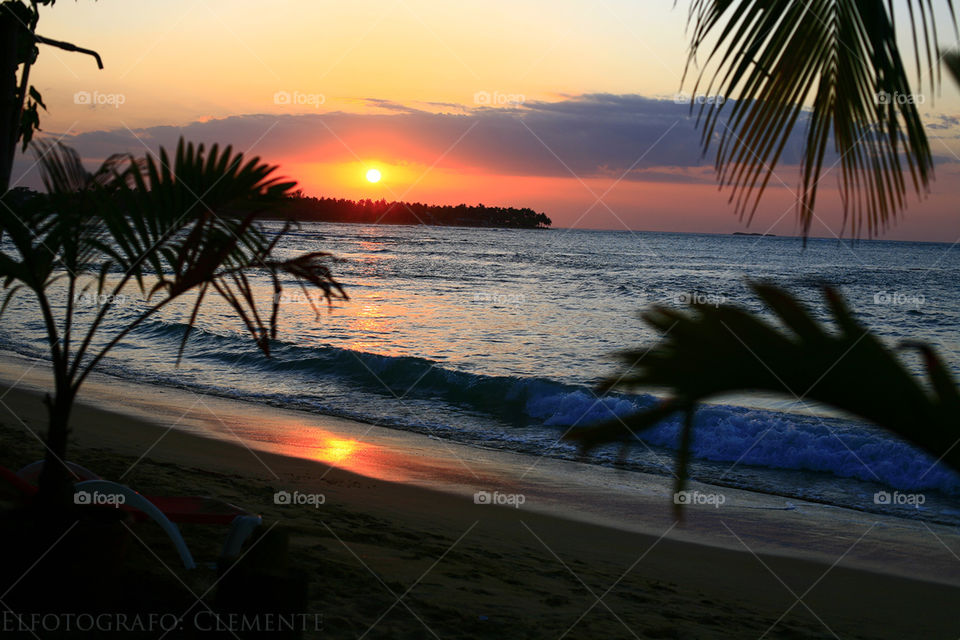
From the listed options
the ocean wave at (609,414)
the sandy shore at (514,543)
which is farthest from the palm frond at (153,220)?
the ocean wave at (609,414)

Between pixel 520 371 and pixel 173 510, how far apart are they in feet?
A: 37.7

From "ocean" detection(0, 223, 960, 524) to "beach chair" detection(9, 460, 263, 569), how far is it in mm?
1133

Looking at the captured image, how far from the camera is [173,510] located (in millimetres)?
3947

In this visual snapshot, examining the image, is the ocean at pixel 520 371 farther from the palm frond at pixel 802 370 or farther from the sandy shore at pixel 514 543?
the sandy shore at pixel 514 543

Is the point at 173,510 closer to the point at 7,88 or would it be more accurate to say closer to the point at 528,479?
the point at 7,88

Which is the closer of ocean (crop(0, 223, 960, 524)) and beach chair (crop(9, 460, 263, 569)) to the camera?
beach chair (crop(9, 460, 263, 569))

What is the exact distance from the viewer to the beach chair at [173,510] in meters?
3.46

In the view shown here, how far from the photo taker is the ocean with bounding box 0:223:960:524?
930cm

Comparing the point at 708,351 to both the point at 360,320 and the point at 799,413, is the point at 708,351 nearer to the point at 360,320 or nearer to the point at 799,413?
the point at 799,413

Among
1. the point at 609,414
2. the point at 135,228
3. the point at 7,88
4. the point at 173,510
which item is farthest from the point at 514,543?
the point at 609,414

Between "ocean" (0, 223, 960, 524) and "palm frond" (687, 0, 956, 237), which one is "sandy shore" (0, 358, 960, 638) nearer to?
"ocean" (0, 223, 960, 524)

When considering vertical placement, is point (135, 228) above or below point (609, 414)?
above

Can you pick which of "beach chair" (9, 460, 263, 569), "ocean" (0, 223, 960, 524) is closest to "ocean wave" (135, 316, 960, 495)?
"ocean" (0, 223, 960, 524)

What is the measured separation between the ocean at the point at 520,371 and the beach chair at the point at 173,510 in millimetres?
1133
